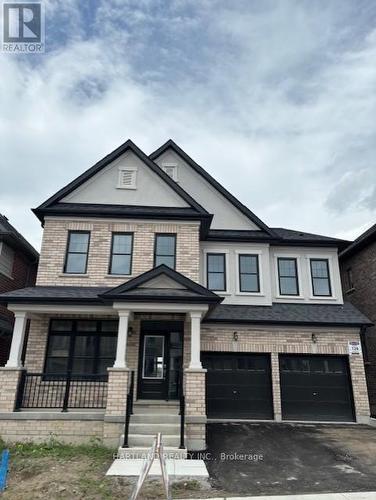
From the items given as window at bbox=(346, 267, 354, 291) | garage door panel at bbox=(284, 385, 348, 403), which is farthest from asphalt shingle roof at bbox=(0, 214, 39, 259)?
window at bbox=(346, 267, 354, 291)

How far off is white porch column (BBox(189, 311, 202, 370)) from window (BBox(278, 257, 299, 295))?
564cm

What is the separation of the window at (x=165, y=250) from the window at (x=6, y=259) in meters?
6.30

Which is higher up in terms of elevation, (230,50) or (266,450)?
(230,50)

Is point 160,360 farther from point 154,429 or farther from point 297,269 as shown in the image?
point 297,269

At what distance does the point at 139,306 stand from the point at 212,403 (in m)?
5.00

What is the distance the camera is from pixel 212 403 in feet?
38.8

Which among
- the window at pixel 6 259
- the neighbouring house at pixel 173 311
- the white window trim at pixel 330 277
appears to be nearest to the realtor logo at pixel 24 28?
the neighbouring house at pixel 173 311

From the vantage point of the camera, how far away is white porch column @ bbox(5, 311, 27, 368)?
930 centimetres

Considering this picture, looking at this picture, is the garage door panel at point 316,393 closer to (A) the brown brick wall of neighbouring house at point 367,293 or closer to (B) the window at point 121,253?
(A) the brown brick wall of neighbouring house at point 367,293

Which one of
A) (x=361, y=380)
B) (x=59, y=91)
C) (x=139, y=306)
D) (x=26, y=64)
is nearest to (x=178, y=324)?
(x=139, y=306)

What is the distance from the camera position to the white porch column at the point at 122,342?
8.94m

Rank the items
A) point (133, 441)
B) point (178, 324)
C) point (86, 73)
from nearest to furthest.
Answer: point (133, 441)
point (178, 324)
point (86, 73)

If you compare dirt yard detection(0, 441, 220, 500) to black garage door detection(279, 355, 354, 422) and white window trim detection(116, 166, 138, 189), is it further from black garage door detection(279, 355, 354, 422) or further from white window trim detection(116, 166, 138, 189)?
white window trim detection(116, 166, 138, 189)

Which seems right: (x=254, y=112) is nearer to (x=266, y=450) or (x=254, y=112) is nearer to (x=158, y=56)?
(x=158, y=56)
